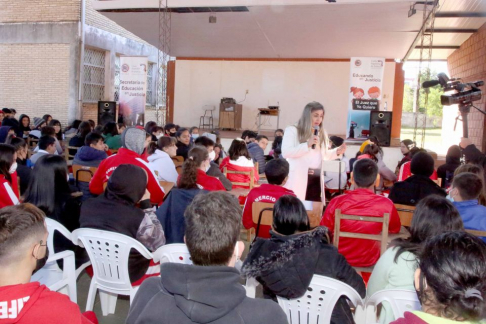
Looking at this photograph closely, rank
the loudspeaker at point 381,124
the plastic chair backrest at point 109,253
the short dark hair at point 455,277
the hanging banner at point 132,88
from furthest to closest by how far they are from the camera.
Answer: the hanging banner at point 132,88 → the loudspeaker at point 381,124 → the plastic chair backrest at point 109,253 → the short dark hair at point 455,277

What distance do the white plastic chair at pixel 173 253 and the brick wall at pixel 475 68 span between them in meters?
9.76

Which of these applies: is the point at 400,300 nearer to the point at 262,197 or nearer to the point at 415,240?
the point at 415,240

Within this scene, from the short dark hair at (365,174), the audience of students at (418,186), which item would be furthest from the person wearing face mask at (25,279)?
the audience of students at (418,186)

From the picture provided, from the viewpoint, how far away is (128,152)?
397 cm

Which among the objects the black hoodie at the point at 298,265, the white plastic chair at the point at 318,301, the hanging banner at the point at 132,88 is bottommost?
the white plastic chair at the point at 318,301

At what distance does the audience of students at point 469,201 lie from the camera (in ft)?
9.37

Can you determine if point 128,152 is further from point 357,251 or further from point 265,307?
point 265,307

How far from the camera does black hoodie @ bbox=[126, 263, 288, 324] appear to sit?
3.91 feet

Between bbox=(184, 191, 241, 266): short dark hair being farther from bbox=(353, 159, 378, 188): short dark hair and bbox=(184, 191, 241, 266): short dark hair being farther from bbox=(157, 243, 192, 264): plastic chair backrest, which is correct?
bbox=(353, 159, 378, 188): short dark hair

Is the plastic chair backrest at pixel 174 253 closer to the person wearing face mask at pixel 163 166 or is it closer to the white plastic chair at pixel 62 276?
the white plastic chair at pixel 62 276

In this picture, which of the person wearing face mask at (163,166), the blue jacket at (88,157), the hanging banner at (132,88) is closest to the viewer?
the person wearing face mask at (163,166)

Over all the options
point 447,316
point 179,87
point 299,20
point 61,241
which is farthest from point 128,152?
point 179,87

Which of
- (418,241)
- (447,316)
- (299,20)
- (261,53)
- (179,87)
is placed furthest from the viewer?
(179,87)

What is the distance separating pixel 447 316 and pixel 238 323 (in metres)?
0.54
